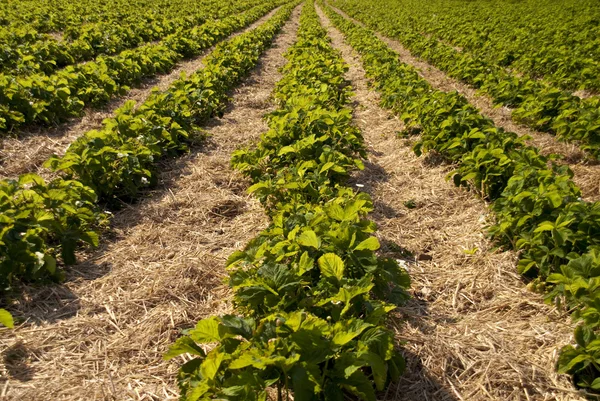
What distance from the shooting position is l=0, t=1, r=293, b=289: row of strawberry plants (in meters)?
3.18

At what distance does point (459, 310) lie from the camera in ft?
10.6

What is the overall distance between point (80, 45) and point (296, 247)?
33.6 ft

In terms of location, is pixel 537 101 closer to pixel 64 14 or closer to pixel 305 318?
pixel 305 318

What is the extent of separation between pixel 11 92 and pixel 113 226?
11.1ft

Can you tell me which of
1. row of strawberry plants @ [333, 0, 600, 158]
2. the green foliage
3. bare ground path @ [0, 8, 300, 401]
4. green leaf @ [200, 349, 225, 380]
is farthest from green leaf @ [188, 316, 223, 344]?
row of strawberry plants @ [333, 0, 600, 158]

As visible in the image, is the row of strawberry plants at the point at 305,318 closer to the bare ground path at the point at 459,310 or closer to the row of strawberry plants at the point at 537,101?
the bare ground path at the point at 459,310

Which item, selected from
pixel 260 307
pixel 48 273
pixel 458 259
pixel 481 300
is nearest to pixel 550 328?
pixel 481 300

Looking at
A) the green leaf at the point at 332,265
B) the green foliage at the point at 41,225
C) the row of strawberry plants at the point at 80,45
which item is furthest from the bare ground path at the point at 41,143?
the green leaf at the point at 332,265

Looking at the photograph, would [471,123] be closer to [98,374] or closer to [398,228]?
[398,228]

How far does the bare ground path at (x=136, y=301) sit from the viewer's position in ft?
8.22

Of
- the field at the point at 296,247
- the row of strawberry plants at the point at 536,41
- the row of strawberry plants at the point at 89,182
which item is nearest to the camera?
the field at the point at 296,247

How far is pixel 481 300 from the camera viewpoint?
130 inches

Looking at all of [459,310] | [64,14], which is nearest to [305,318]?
[459,310]

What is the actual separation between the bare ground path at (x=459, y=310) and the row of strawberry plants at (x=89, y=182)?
2.67m
